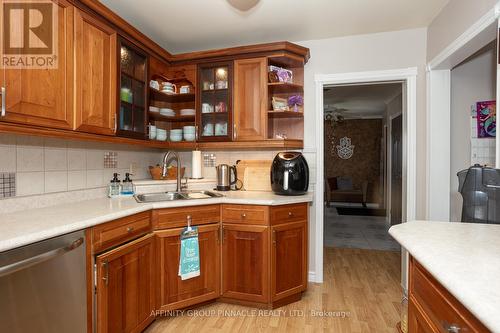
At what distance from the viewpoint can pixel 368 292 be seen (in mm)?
2410

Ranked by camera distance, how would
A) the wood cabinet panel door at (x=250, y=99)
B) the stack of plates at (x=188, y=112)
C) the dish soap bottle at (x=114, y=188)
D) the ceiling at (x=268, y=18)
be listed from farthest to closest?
1. the stack of plates at (x=188, y=112)
2. the wood cabinet panel door at (x=250, y=99)
3. the dish soap bottle at (x=114, y=188)
4. the ceiling at (x=268, y=18)

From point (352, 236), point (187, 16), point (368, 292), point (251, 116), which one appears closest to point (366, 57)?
point (251, 116)

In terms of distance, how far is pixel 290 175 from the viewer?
225cm

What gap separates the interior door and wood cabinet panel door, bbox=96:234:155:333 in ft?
13.8

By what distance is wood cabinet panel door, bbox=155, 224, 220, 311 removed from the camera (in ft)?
6.25

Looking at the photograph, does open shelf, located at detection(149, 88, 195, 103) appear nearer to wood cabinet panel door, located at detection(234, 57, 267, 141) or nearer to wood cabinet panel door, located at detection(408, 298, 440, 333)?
wood cabinet panel door, located at detection(234, 57, 267, 141)

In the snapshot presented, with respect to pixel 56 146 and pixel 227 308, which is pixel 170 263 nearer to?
pixel 227 308

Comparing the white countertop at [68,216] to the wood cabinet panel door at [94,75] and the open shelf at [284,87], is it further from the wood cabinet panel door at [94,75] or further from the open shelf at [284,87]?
the open shelf at [284,87]

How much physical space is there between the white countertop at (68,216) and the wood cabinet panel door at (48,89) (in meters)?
0.49

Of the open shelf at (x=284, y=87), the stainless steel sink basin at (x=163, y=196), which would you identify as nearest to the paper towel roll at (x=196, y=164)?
the stainless steel sink basin at (x=163, y=196)

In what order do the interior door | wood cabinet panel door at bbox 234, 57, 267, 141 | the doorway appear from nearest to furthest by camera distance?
wood cabinet panel door at bbox 234, 57, 267, 141, the doorway, the interior door

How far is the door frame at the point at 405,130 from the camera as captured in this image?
2.38 m

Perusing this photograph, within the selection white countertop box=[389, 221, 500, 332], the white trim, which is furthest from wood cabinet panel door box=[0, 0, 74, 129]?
the white trim

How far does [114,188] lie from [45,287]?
3.69ft
